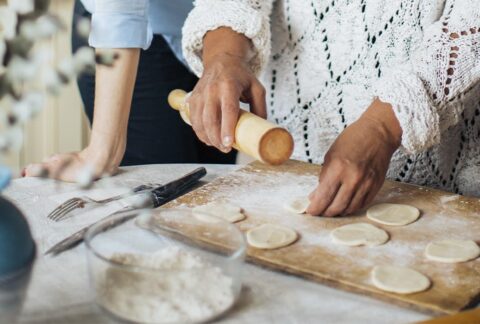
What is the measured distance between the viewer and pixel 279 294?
0.88m

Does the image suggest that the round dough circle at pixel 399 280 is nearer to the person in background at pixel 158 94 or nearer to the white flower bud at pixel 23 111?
the white flower bud at pixel 23 111

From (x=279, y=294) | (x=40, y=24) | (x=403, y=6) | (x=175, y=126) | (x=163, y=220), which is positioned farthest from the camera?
(x=175, y=126)

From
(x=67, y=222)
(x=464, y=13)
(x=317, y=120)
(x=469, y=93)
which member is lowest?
(x=67, y=222)

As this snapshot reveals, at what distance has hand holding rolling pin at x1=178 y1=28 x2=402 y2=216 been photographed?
3.63 feet

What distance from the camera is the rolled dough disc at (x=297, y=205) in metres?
1.13

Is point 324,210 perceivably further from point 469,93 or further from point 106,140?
point 106,140

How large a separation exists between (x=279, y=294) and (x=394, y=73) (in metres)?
0.49

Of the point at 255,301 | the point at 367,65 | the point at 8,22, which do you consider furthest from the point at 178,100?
the point at 8,22

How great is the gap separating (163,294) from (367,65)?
31.2 inches

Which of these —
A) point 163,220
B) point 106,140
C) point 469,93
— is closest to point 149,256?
point 163,220

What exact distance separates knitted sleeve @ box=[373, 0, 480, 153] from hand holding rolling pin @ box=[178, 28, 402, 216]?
25 mm

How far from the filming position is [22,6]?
0.56 meters

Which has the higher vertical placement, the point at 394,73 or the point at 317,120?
the point at 394,73

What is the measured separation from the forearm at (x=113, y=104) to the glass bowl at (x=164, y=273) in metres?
0.41
